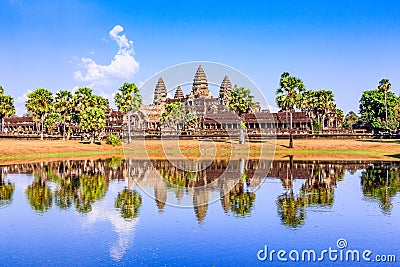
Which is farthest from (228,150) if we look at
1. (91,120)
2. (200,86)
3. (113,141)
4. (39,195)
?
(200,86)

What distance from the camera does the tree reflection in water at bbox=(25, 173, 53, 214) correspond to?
31469mm

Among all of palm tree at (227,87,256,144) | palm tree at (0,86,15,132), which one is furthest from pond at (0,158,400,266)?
palm tree at (0,86,15,132)

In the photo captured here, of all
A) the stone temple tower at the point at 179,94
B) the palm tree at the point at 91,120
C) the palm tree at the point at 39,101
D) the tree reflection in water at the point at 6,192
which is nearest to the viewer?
the tree reflection in water at the point at 6,192

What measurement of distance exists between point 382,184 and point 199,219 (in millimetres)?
20766

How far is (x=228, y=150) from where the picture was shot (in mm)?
74625

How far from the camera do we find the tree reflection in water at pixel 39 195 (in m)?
31.5

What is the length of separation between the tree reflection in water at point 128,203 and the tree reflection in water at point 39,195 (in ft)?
16.6

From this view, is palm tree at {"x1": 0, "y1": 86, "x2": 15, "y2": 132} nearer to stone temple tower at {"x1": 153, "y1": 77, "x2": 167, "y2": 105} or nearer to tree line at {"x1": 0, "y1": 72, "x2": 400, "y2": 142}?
tree line at {"x1": 0, "y1": 72, "x2": 400, "y2": 142}

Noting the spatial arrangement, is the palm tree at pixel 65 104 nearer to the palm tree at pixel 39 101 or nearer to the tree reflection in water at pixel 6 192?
the palm tree at pixel 39 101

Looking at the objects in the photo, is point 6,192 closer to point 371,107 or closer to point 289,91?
point 289,91

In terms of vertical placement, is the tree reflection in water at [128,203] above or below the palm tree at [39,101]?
below

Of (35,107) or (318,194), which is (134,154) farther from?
(318,194)

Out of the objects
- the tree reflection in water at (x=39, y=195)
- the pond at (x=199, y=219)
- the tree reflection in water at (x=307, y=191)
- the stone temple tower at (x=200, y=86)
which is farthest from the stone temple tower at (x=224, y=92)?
the tree reflection in water at (x=39, y=195)

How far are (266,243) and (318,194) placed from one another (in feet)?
49.5
